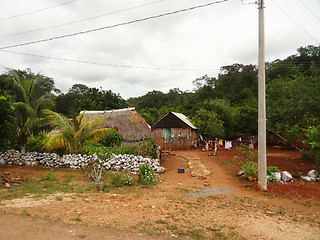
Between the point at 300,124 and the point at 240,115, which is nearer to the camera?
the point at 300,124

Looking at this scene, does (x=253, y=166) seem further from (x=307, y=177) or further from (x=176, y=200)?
(x=176, y=200)

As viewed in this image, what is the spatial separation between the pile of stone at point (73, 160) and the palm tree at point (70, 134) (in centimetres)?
60

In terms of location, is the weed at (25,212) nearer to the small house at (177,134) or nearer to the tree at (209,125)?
the small house at (177,134)

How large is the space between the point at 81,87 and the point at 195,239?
158 ft

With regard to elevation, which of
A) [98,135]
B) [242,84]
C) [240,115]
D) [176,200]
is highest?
[242,84]

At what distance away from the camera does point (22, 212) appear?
183 inches

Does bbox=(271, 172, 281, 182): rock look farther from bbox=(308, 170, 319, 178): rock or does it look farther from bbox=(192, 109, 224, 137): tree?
bbox=(192, 109, 224, 137): tree

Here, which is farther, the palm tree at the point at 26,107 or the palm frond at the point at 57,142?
the palm tree at the point at 26,107

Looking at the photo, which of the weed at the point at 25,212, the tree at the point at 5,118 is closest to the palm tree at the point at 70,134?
the tree at the point at 5,118

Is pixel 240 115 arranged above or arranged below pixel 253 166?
above

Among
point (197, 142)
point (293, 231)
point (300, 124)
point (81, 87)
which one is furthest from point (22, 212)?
point (81, 87)

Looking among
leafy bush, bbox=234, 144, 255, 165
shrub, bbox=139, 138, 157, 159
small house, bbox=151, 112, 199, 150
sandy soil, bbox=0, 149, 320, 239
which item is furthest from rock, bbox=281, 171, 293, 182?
small house, bbox=151, 112, 199, 150

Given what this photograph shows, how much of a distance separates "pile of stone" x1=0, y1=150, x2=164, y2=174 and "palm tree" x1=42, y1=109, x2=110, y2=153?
0.60 metres

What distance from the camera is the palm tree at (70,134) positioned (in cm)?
1092
